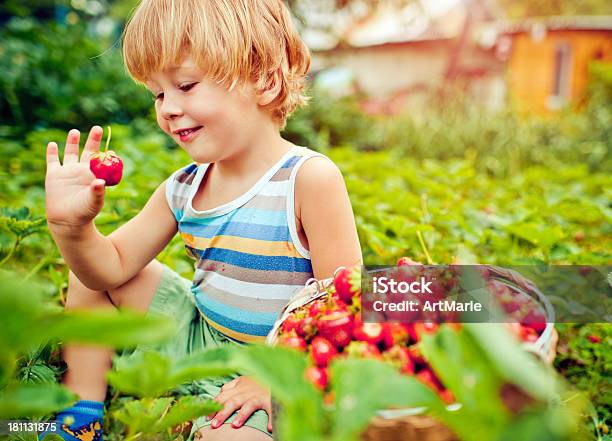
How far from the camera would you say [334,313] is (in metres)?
1.25

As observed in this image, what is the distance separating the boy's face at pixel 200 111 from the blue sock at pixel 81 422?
26.8 inches

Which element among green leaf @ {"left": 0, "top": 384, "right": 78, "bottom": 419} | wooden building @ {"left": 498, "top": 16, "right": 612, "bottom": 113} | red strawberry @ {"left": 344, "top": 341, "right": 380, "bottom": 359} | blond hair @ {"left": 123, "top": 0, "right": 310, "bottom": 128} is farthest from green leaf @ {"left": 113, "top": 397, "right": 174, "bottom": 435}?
wooden building @ {"left": 498, "top": 16, "right": 612, "bottom": 113}

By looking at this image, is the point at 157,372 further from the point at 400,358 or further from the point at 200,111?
the point at 200,111

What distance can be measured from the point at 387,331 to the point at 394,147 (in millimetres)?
5953

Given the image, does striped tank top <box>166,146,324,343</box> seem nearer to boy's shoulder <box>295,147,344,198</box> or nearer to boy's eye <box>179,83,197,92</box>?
boy's shoulder <box>295,147,344,198</box>

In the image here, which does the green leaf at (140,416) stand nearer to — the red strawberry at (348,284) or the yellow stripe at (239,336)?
the red strawberry at (348,284)

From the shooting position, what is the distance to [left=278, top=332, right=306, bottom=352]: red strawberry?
47.4 inches

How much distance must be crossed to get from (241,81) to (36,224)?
0.80 m

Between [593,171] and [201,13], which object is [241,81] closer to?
[201,13]

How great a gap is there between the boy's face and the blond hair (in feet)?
0.08

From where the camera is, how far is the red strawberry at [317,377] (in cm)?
106

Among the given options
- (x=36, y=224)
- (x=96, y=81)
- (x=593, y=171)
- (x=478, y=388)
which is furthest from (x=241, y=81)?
(x=593, y=171)

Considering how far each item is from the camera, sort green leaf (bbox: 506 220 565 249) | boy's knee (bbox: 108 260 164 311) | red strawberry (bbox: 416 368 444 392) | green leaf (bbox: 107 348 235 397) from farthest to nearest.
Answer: green leaf (bbox: 506 220 565 249) → boy's knee (bbox: 108 260 164 311) → red strawberry (bbox: 416 368 444 392) → green leaf (bbox: 107 348 235 397)

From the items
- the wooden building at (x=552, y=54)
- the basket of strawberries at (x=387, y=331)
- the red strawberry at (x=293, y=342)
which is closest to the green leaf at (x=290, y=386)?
the basket of strawberries at (x=387, y=331)
